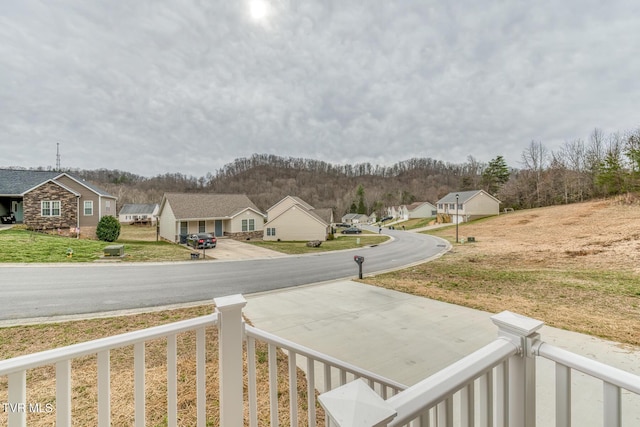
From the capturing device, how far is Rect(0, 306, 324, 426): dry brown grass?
3014mm

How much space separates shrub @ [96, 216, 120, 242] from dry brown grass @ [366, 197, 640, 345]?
21.6m

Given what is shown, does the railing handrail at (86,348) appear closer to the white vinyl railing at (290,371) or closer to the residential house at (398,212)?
the white vinyl railing at (290,371)

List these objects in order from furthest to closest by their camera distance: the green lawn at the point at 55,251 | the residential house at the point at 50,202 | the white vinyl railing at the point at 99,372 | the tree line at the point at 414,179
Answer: the tree line at the point at 414,179 < the residential house at the point at 50,202 < the green lawn at the point at 55,251 < the white vinyl railing at the point at 99,372

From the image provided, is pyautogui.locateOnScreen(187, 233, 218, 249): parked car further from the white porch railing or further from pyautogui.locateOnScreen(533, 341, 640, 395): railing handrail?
pyautogui.locateOnScreen(533, 341, 640, 395): railing handrail

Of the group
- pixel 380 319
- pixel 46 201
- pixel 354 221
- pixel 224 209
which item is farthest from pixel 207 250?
pixel 354 221

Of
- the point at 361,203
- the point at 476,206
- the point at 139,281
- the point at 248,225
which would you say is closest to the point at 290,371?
the point at 139,281

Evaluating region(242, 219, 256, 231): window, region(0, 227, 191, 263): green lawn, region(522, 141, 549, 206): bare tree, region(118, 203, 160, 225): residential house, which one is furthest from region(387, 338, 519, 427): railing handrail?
region(118, 203, 160, 225): residential house

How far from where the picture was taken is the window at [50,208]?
2048cm

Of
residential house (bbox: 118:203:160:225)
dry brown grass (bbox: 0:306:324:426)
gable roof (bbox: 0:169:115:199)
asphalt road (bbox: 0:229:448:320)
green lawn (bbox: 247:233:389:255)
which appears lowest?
green lawn (bbox: 247:233:389:255)

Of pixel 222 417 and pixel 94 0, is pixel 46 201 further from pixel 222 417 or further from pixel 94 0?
pixel 222 417

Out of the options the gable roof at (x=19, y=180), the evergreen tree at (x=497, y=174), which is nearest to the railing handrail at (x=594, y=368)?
the gable roof at (x=19, y=180)

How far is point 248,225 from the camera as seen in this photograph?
93.2ft

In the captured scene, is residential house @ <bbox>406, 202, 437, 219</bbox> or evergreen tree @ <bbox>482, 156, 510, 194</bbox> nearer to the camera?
evergreen tree @ <bbox>482, 156, 510, 194</bbox>

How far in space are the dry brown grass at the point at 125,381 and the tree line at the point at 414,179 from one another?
38024 mm
